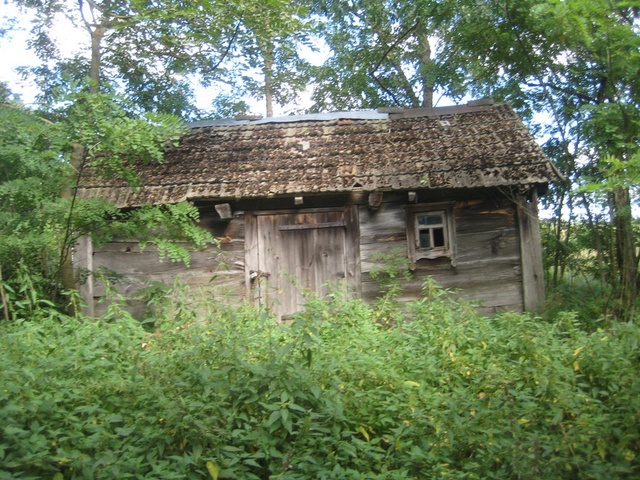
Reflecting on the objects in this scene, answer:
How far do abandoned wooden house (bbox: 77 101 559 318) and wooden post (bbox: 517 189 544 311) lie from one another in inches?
0.6

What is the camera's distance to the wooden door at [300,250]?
949cm

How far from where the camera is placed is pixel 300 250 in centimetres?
954

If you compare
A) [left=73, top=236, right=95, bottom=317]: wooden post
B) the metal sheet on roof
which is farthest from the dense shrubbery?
the metal sheet on roof

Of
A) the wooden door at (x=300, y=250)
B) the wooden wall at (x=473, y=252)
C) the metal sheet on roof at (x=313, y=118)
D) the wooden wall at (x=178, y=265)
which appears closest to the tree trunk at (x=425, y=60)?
the metal sheet on roof at (x=313, y=118)

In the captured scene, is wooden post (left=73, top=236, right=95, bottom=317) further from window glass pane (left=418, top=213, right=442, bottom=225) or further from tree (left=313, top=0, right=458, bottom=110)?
tree (left=313, top=0, right=458, bottom=110)

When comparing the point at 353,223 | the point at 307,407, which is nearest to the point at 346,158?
the point at 353,223

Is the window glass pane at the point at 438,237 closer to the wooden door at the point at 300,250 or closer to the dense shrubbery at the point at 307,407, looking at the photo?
the wooden door at the point at 300,250

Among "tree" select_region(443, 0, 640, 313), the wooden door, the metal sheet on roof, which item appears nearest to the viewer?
"tree" select_region(443, 0, 640, 313)

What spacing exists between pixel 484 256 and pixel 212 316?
5.00 meters

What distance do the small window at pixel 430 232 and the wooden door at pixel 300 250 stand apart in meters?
0.89

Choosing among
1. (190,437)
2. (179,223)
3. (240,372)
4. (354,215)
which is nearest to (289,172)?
(354,215)

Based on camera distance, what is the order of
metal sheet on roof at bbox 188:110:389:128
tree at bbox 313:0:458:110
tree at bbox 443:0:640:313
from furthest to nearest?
tree at bbox 313:0:458:110 < metal sheet on roof at bbox 188:110:389:128 < tree at bbox 443:0:640:313

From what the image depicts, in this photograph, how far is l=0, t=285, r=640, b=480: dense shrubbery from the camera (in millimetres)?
3941

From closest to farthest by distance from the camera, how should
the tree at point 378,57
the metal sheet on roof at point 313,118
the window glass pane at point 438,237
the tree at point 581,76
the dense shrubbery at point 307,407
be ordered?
the dense shrubbery at point 307,407 < the tree at point 581,76 < the window glass pane at point 438,237 < the metal sheet on roof at point 313,118 < the tree at point 378,57
